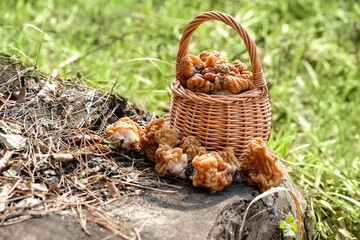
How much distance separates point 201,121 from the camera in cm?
240

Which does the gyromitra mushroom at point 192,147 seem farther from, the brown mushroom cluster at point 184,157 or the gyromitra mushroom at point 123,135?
the gyromitra mushroom at point 123,135

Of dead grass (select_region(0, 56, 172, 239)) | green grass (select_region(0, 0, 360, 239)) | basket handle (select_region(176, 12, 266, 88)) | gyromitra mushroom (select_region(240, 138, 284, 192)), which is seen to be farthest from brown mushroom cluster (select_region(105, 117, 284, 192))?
green grass (select_region(0, 0, 360, 239))

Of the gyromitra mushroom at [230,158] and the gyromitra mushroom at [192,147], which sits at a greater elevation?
the gyromitra mushroom at [192,147]

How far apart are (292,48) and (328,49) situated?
0.71 meters

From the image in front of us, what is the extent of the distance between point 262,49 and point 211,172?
381cm

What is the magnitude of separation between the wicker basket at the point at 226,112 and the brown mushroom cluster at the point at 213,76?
0.05 meters

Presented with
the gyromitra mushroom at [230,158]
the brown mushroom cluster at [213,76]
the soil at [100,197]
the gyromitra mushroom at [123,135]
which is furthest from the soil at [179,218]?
the brown mushroom cluster at [213,76]

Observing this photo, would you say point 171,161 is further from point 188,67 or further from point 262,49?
point 262,49

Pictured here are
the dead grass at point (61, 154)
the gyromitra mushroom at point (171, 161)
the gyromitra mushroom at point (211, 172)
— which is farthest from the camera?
the gyromitra mushroom at point (171, 161)

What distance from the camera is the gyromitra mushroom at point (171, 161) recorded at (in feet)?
7.46

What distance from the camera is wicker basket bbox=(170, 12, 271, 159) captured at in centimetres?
232

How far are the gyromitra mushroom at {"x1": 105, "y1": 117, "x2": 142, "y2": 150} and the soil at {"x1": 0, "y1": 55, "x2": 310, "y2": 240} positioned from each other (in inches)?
2.8

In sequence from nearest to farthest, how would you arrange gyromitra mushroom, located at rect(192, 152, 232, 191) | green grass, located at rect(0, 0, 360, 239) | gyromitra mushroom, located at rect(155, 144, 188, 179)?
gyromitra mushroom, located at rect(192, 152, 232, 191)
gyromitra mushroom, located at rect(155, 144, 188, 179)
green grass, located at rect(0, 0, 360, 239)

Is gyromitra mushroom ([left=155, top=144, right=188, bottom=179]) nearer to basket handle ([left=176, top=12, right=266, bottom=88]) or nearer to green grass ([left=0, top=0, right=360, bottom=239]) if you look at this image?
basket handle ([left=176, top=12, right=266, bottom=88])
